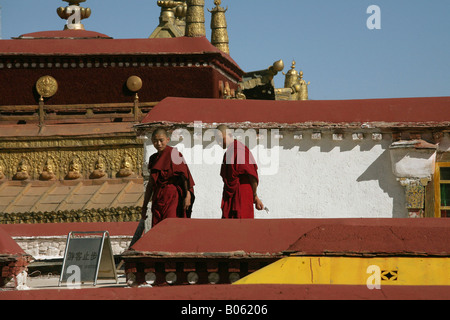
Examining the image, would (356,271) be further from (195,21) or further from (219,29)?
(219,29)

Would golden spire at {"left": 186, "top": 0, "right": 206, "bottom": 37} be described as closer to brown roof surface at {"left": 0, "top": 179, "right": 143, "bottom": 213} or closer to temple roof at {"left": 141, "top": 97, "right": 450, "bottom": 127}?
brown roof surface at {"left": 0, "top": 179, "right": 143, "bottom": 213}

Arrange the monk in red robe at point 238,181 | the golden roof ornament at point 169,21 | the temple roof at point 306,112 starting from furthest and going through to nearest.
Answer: the golden roof ornament at point 169,21 → the temple roof at point 306,112 → the monk in red robe at point 238,181

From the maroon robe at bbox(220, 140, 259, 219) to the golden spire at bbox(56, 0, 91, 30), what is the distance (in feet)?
51.5

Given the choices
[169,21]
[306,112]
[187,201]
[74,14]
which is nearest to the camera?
[187,201]

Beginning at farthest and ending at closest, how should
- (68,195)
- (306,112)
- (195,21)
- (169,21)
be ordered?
(169,21) → (195,21) → (68,195) → (306,112)

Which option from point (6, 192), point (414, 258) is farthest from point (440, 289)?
point (6, 192)

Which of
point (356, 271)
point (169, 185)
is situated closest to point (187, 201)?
point (169, 185)

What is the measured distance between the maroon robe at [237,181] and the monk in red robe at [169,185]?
1.26ft

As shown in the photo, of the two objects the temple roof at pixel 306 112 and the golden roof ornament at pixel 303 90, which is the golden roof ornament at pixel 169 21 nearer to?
the golden roof ornament at pixel 303 90

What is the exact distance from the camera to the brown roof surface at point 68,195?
18078mm

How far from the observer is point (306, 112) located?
467 inches

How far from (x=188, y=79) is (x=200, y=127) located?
396 inches

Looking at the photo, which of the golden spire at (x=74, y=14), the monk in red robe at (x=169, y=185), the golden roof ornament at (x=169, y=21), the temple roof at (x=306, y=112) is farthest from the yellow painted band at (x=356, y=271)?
the golden roof ornament at (x=169, y=21)

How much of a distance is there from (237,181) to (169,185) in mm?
688
